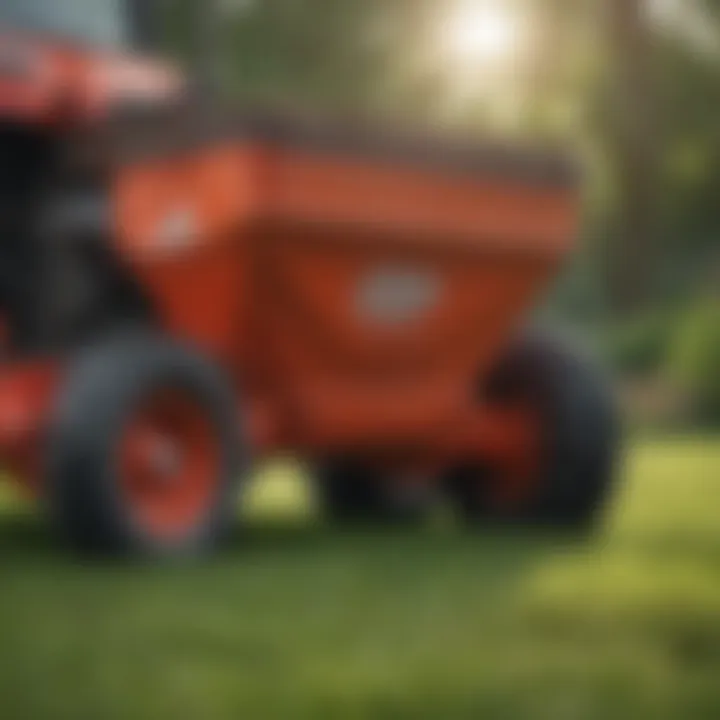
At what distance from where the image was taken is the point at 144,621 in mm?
1191

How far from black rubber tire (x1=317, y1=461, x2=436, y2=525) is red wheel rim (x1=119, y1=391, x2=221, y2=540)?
32 centimetres

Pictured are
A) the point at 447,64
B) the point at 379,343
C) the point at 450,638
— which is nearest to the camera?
the point at 450,638

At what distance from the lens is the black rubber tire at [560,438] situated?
1.83m

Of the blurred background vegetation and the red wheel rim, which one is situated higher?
the blurred background vegetation

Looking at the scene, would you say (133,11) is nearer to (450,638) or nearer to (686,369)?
(686,369)

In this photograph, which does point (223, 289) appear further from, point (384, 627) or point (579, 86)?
point (384, 627)

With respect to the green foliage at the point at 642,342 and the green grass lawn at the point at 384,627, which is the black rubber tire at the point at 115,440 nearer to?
the green grass lawn at the point at 384,627

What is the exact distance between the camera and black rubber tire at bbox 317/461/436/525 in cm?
193

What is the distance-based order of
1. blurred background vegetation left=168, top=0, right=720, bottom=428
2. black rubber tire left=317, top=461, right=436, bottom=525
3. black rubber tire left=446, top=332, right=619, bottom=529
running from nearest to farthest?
blurred background vegetation left=168, top=0, right=720, bottom=428 → black rubber tire left=446, top=332, right=619, bottom=529 → black rubber tire left=317, top=461, right=436, bottom=525

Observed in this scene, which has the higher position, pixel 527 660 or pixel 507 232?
pixel 507 232

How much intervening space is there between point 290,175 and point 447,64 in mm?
238

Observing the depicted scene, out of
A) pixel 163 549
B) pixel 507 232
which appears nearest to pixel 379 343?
pixel 507 232

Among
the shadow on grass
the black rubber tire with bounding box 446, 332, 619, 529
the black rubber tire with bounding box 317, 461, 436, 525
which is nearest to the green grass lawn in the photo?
the shadow on grass

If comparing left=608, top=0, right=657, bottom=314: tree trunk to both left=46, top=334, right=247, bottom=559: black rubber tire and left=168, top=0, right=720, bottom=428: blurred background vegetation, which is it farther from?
left=46, top=334, right=247, bottom=559: black rubber tire
